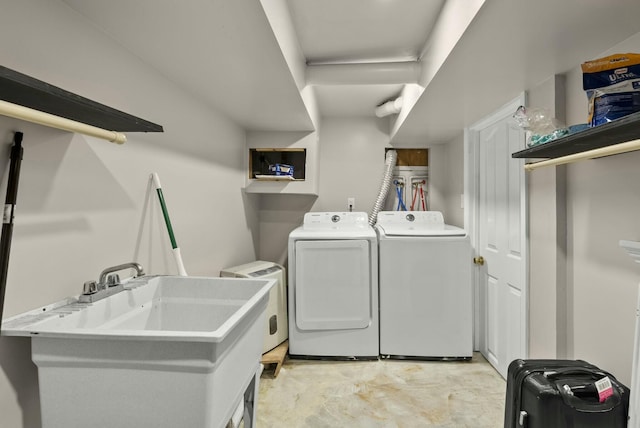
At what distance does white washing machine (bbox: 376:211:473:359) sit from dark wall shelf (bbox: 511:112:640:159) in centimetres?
118

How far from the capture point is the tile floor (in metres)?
1.79

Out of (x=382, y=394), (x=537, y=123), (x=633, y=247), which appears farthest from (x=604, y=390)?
(x=382, y=394)

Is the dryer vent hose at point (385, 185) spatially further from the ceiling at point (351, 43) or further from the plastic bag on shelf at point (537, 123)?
the plastic bag on shelf at point (537, 123)

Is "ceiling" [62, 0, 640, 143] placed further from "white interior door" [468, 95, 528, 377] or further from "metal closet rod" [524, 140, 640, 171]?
"metal closet rod" [524, 140, 640, 171]

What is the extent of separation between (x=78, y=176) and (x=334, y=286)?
1.85 meters

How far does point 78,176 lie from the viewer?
43.9 inches

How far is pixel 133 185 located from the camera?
1410mm

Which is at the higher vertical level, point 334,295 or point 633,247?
point 633,247

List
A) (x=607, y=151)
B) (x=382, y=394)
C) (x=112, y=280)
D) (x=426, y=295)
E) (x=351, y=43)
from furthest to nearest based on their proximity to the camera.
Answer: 1. (x=426, y=295)
2. (x=382, y=394)
3. (x=351, y=43)
4. (x=112, y=280)
5. (x=607, y=151)

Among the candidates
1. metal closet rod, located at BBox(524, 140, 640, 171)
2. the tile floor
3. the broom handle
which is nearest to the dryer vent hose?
the tile floor

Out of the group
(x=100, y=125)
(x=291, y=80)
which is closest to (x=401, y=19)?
(x=291, y=80)

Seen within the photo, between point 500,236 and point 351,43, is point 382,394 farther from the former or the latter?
point 351,43

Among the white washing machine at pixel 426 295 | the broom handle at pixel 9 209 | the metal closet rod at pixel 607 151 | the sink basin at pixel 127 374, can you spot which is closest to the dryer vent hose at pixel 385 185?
the white washing machine at pixel 426 295

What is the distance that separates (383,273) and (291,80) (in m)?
1.63
